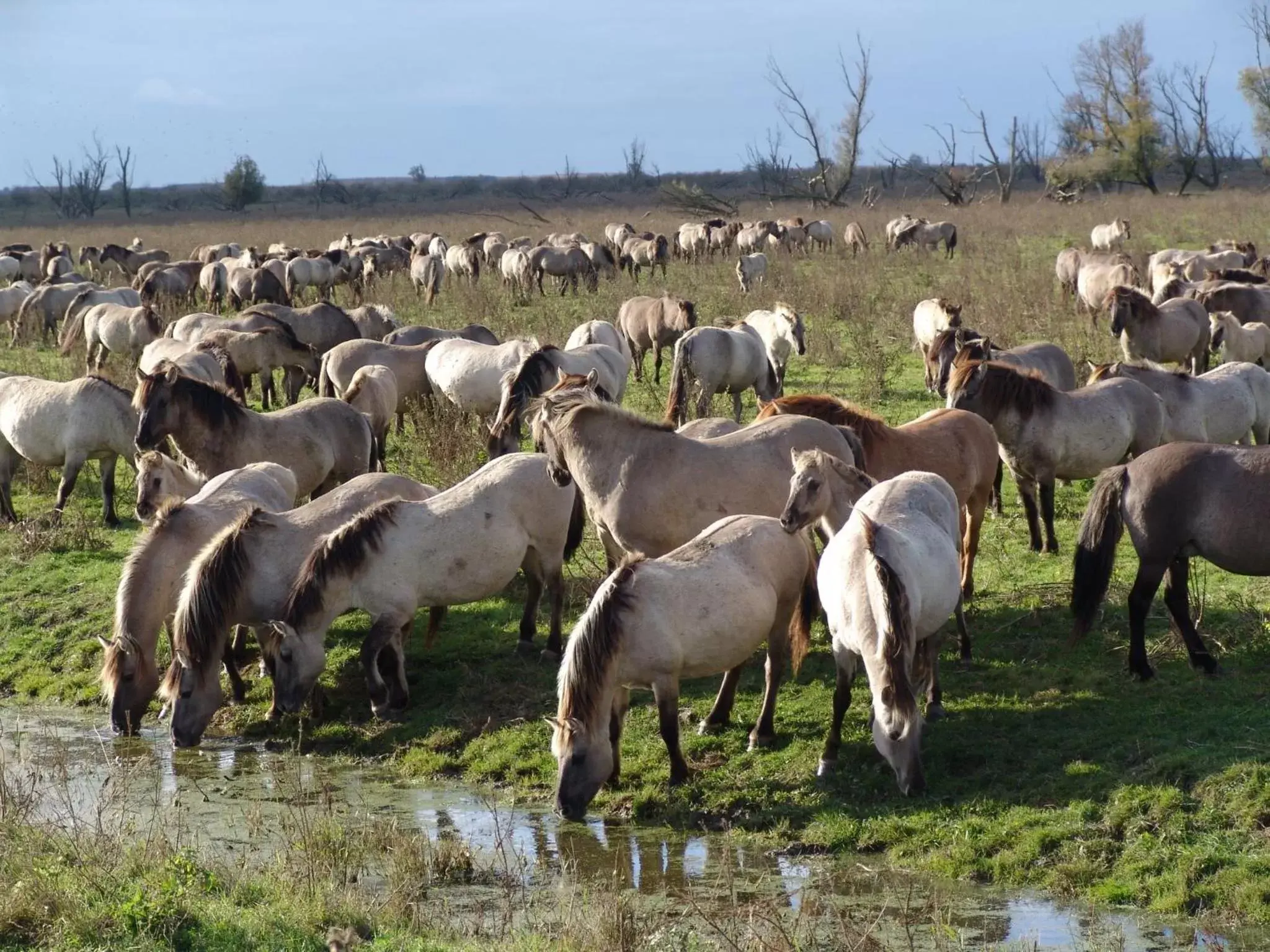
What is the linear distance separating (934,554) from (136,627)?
4.83m

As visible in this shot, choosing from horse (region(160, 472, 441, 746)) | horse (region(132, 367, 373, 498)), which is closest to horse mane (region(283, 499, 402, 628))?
horse (region(160, 472, 441, 746))

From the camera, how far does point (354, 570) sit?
845 cm

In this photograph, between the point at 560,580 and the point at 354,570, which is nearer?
the point at 354,570

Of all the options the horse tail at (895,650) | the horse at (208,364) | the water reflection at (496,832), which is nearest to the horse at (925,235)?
the horse at (208,364)

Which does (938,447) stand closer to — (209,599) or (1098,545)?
(1098,545)

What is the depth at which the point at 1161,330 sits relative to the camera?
17.0 metres

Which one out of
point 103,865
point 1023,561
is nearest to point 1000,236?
point 1023,561

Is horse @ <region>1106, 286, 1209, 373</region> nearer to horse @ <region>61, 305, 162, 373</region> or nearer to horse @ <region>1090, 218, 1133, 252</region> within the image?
horse @ <region>61, 305, 162, 373</region>

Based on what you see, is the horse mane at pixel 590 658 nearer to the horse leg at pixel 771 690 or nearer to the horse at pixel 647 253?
the horse leg at pixel 771 690

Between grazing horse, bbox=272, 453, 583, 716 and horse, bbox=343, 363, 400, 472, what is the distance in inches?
187

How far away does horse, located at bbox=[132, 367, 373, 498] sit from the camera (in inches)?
444

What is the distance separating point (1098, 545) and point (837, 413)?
6.80ft

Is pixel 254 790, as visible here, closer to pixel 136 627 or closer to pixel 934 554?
pixel 136 627

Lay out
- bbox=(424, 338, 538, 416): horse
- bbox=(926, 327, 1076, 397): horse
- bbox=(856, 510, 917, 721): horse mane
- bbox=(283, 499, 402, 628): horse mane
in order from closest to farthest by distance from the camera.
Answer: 1. bbox=(856, 510, 917, 721): horse mane
2. bbox=(283, 499, 402, 628): horse mane
3. bbox=(926, 327, 1076, 397): horse
4. bbox=(424, 338, 538, 416): horse
